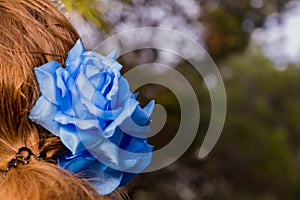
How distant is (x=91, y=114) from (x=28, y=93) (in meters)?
0.07

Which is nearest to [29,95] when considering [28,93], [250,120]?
[28,93]

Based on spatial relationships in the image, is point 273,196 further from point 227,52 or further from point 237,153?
point 227,52

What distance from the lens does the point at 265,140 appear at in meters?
8.38

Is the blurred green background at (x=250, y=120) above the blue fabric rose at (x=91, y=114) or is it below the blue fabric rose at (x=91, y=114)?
below

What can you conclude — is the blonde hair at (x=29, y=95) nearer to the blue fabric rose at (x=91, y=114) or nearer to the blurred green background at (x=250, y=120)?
the blue fabric rose at (x=91, y=114)

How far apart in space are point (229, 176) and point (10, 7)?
25.6 feet

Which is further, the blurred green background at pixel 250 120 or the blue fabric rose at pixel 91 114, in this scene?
the blurred green background at pixel 250 120

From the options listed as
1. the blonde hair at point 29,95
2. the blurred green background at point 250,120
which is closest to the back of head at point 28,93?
the blonde hair at point 29,95

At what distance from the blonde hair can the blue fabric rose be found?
0.02 m

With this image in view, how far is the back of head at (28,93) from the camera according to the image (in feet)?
2.14

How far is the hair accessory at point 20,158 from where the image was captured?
68cm

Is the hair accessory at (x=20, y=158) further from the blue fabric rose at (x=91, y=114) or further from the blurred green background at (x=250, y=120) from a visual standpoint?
the blurred green background at (x=250, y=120)

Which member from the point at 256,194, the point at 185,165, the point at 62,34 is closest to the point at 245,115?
the point at 256,194

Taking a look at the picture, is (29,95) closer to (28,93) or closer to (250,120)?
(28,93)
